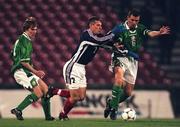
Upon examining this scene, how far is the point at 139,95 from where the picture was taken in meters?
17.8

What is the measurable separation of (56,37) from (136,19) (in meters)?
7.65

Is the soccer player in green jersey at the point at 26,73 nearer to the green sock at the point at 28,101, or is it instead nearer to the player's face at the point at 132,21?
the green sock at the point at 28,101

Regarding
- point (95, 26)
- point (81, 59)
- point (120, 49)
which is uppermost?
point (95, 26)

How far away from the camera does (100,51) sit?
19.3 m

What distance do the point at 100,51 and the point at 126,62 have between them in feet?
22.3

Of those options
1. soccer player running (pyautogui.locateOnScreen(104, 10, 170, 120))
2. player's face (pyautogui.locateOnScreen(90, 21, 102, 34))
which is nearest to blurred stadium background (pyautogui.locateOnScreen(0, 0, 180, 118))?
soccer player running (pyautogui.locateOnScreen(104, 10, 170, 120))

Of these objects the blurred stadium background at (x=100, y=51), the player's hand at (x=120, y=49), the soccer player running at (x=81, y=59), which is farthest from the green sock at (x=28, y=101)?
the blurred stadium background at (x=100, y=51)

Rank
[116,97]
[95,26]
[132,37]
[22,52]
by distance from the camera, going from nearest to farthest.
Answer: [22,52] < [95,26] < [116,97] < [132,37]

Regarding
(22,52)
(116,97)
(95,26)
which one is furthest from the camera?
(116,97)

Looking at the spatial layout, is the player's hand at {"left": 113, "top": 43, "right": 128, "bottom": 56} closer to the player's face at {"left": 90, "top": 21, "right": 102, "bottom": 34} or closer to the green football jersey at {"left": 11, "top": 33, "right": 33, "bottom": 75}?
the player's face at {"left": 90, "top": 21, "right": 102, "bottom": 34}

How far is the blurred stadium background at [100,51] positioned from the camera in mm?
17766

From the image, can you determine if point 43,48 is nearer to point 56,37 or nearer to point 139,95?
point 56,37

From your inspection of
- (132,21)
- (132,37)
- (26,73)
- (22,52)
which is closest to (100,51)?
(132,37)

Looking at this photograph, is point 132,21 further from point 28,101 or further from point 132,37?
point 28,101
